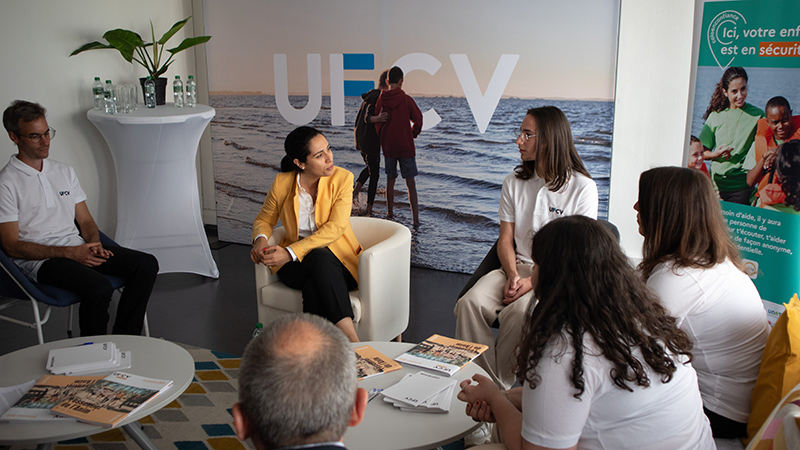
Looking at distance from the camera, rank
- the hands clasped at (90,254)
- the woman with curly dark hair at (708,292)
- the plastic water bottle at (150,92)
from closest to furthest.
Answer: the woman with curly dark hair at (708,292)
the hands clasped at (90,254)
the plastic water bottle at (150,92)

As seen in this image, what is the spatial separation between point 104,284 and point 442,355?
2.01 metres

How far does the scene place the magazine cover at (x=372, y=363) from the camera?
7.50ft

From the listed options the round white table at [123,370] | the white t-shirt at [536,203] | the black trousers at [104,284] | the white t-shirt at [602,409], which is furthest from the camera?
the black trousers at [104,284]

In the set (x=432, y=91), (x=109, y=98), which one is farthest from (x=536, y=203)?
(x=109, y=98)

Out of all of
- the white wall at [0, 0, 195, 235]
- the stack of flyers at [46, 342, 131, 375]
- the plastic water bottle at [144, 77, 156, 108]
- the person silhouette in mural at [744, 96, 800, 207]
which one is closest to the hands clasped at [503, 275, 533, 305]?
the person silhouette in mural at [744, 96, 800, 207]

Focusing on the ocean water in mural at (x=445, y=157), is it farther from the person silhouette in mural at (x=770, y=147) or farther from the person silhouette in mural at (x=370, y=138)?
the person silhouette in mural at (x=770, y=147)

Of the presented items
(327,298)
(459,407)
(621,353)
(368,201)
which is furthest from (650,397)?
(368,201)

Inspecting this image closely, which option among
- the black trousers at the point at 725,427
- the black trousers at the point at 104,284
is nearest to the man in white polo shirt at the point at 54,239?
the black trousers at the point at 104,284

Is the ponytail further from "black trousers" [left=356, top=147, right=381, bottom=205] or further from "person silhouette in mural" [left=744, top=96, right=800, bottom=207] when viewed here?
"person silhouette in mural" [left=744, top=96, right=800, bottom=207]

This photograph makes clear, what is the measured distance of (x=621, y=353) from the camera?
59.5 inches

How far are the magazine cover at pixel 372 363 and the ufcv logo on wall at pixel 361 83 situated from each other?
2.71m

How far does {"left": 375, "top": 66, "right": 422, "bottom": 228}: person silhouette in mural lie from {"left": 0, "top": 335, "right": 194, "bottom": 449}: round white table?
279 centimetres

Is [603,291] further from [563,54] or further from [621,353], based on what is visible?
[563,54]

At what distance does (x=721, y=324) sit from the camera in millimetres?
2068
